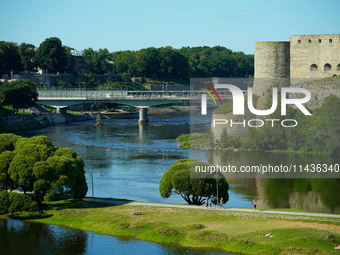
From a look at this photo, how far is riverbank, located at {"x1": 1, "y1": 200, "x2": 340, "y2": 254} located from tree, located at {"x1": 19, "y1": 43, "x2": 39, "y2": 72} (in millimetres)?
97344

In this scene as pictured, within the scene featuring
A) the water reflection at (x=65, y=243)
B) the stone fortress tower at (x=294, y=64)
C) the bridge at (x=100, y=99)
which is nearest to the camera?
the water reflection at (x=65, y=243)

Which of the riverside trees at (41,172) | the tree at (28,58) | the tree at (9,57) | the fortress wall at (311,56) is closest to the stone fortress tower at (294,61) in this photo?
the fortress wall at (311,56)

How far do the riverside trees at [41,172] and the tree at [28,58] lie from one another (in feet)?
308

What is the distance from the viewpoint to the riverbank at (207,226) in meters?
30.8

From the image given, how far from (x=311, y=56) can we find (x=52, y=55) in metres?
80.5

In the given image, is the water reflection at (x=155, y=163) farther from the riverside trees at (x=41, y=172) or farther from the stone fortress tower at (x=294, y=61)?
the stone fortress tower at (x=294, y=61)

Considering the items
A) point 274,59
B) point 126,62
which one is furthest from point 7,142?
point 126,62

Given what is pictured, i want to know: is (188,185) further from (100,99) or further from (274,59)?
(100,99)

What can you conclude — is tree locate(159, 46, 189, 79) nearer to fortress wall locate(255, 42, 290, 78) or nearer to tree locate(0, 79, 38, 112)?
tree locate(0, 79, 38, 112)

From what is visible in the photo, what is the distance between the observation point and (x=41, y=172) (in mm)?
38375

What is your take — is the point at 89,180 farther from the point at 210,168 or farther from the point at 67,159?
the point at 210,168

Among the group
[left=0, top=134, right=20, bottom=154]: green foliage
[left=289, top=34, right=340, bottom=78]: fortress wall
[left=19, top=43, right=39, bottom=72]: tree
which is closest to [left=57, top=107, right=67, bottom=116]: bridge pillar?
[left=19, top=43, right=39, bottom=72]: tree

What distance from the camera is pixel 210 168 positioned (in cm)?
Answer: 4062

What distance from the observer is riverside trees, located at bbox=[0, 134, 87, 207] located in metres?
38.6
